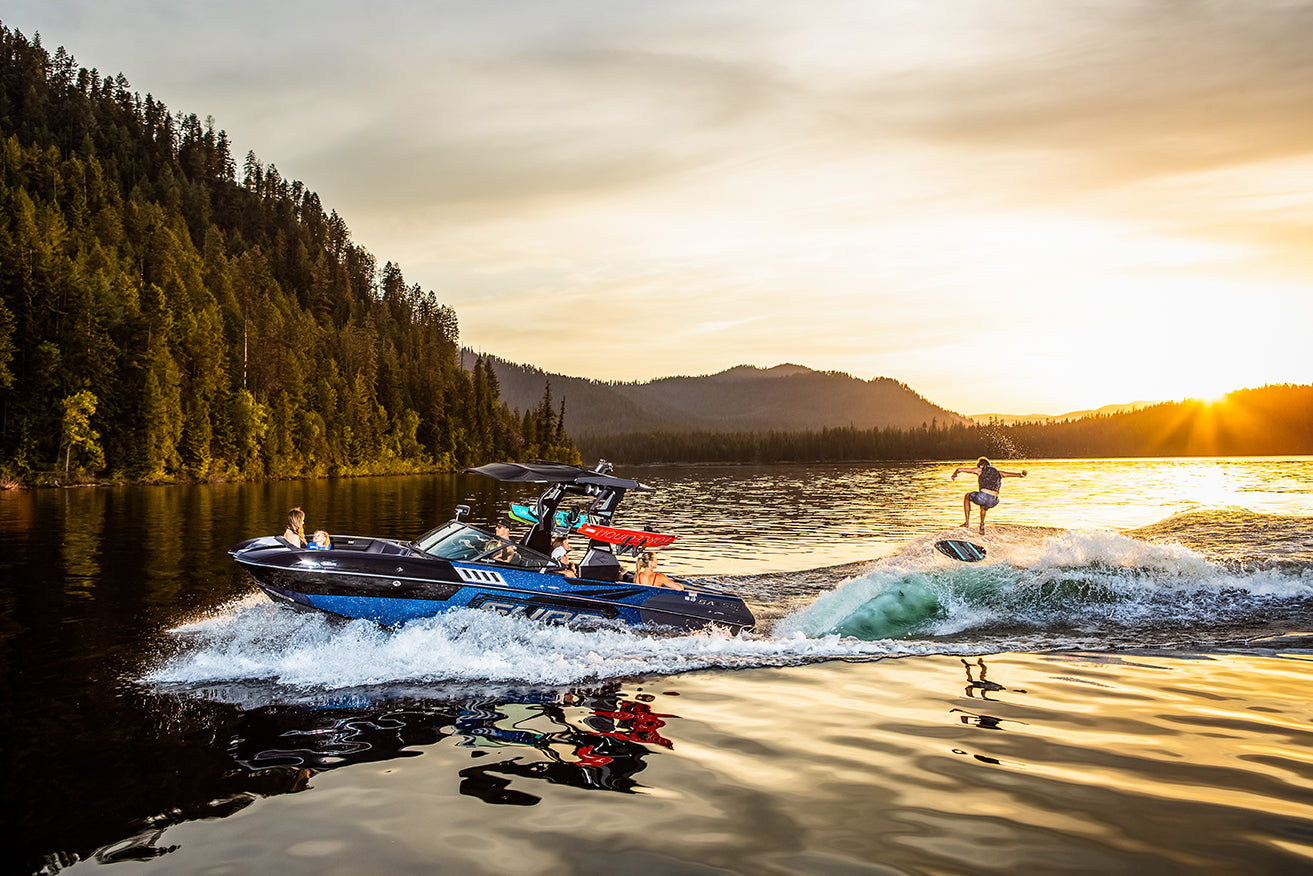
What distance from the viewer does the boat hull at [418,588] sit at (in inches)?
526

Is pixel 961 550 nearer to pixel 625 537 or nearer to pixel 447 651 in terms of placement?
pixel 625 537

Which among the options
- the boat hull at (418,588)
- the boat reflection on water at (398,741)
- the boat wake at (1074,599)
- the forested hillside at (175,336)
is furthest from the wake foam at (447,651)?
the forested hillside at (175,336)

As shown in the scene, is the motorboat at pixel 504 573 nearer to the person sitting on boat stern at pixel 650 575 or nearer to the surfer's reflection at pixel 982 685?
the person sitting on boat stern at pixel 650 575

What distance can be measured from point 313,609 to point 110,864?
675 centimetres

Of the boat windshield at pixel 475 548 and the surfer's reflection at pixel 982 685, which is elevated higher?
the boat windshield at pixel 475 548

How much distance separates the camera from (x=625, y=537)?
53.8 ft

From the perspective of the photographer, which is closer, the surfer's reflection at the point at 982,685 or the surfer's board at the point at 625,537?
the surfer's reflection at the point at 982,685

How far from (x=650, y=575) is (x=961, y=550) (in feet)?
27.6

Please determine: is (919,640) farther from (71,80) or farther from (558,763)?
(71,80)

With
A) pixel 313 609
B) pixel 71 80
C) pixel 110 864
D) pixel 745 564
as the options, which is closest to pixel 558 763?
pixel 110 864

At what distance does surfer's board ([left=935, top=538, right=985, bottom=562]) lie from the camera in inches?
795

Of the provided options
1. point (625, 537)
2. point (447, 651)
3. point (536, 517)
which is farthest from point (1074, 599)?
point (447, 651)

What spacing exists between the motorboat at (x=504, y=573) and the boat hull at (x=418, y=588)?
2cm

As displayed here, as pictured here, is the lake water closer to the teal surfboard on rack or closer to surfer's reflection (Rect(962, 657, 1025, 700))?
surfer's reflection (Rect(962, 657, 1025, 700))
